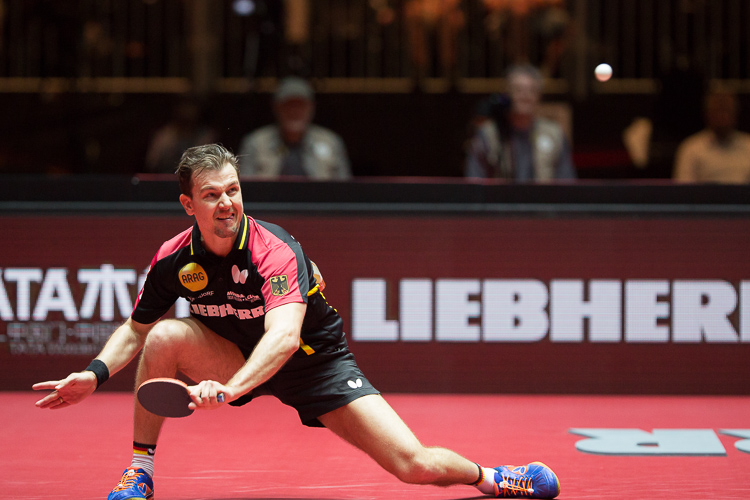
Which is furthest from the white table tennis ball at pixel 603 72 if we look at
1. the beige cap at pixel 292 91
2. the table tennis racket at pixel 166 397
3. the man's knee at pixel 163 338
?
the table tennis racket at pixel 166 397

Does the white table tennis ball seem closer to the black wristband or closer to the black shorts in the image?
the black shorts

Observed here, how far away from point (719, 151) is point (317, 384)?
451cm

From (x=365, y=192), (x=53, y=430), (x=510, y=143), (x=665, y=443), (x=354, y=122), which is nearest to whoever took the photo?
(x=665, y=443)

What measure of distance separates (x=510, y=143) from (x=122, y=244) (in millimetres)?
2784

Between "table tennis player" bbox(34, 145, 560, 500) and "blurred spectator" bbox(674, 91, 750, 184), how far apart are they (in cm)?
396

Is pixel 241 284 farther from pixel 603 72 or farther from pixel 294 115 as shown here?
pixel 603 72

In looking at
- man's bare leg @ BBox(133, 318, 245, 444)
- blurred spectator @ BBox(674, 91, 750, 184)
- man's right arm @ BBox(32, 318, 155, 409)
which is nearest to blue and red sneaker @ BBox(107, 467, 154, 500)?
man's bare leg @ BBox(133, 318, 245, 444)

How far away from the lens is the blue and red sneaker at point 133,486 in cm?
359

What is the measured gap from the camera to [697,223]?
6180 millimetres

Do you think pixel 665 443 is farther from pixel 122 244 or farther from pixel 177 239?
pixel 122 244

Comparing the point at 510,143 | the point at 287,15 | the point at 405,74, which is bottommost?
the point at 510,143

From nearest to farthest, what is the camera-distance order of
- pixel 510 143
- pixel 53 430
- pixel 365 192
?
pixel 53 430 < pixel 365 192 < pixel 510 143

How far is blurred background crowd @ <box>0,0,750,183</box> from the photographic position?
358 inches

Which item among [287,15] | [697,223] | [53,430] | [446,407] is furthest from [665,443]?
[287,15]
